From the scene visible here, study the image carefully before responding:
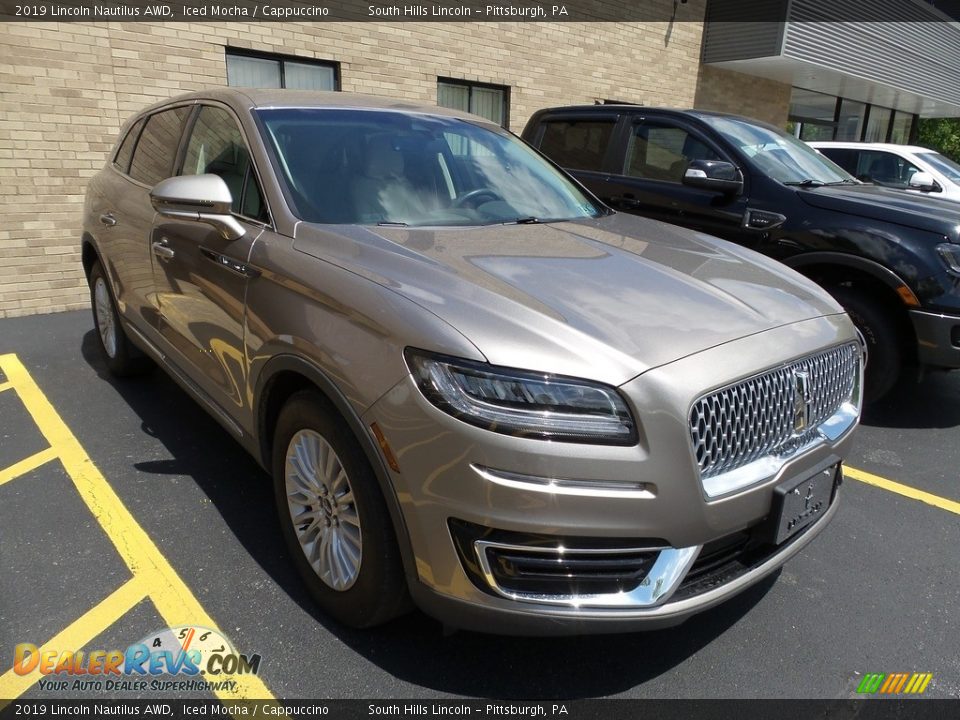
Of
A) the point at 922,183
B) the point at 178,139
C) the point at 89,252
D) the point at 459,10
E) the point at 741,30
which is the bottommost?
the point at 89,252

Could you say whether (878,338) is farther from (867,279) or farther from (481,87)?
(481,87)

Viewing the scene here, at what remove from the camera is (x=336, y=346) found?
6.74 ft

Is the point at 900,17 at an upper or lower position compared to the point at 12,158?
upper

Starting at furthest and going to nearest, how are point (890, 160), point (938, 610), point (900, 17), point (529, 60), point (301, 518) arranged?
point (900, 17) → point (529, 60) → point (890, 160) → point (938, 610) → point (301, 518)

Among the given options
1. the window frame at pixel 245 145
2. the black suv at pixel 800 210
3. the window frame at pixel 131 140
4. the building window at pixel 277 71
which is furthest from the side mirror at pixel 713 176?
the building window at pixel 277 71

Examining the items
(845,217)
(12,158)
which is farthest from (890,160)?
(12,158)

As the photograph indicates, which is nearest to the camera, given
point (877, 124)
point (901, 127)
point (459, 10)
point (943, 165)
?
point (459, 10)

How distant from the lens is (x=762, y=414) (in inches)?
78.8

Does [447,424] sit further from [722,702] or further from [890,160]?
[890,160]

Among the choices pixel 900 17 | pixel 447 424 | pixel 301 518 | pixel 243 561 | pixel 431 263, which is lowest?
pixel 243 561

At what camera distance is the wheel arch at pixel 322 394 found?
6.24 feet

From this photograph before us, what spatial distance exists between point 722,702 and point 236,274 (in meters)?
2.23

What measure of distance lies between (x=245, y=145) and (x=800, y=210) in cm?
347

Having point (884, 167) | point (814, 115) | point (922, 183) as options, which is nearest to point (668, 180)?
point (922, 183)
